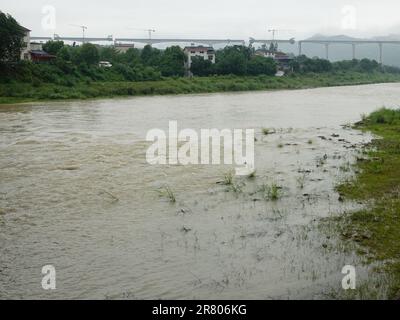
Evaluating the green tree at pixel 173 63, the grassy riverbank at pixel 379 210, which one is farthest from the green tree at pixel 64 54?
the grassy riverbank at pixel 379 210

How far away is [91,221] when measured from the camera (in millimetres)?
7195

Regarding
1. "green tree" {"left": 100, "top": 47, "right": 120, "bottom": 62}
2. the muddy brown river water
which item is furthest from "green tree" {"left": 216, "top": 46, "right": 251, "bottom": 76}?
the muddy brown river water

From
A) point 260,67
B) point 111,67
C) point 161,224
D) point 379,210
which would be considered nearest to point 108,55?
point 111,67

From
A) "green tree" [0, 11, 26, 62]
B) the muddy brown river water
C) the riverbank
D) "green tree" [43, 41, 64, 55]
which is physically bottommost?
the muddy brown river water

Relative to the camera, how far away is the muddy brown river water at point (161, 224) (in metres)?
5.10

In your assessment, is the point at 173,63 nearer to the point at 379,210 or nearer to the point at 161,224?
the point at 161,224

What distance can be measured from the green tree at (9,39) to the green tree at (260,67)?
30.2 meters

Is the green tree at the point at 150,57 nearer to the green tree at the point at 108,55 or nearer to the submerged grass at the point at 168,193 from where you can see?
the green tree at the point at 108,55

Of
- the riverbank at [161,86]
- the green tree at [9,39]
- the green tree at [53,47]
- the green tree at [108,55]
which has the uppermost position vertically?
the green tree at [108,55]

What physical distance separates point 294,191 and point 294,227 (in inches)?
82.4

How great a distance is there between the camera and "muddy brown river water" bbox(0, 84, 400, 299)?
5.10 metres

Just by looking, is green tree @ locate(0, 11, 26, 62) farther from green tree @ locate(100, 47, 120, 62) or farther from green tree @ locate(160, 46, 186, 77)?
green tree @ locate(100, 47, 120, 62)

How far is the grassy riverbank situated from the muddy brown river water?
1.13ft
